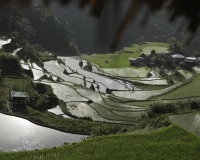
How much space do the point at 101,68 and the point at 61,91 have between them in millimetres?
18696

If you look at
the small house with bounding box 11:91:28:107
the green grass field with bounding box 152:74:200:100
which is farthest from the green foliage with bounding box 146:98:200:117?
the small house with bounding box 11:91:28:107

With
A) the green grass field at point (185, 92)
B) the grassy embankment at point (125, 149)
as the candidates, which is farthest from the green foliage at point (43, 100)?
the grassy embankment at point (125, 149)

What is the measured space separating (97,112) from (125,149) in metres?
10.5

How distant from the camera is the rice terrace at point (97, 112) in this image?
29.8 ft

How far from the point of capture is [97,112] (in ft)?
64.2

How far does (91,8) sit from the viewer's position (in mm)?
1040

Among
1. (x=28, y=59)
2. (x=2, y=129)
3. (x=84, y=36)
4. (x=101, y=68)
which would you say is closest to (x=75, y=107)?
(x=2, y=129)

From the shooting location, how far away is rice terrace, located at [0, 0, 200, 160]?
9.08 m

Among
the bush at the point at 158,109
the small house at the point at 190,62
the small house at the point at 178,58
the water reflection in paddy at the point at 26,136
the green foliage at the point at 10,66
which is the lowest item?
the water reflection in paddy at the point at 26,136

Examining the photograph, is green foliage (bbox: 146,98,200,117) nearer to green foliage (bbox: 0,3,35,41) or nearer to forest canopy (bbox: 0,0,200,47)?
forest canopy (bbox: 0,0,200,47)

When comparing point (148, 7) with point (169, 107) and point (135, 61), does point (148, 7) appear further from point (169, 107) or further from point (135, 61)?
point (135, 61)

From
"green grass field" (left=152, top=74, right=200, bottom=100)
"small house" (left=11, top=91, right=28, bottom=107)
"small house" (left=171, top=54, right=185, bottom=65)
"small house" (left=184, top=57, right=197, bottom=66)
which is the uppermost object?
"small house" (left=171, top=54, right=185, bottom=65)

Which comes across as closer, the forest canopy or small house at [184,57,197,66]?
the forest canopy

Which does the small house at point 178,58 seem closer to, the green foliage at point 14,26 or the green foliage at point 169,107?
the green foliage at point 14,26
